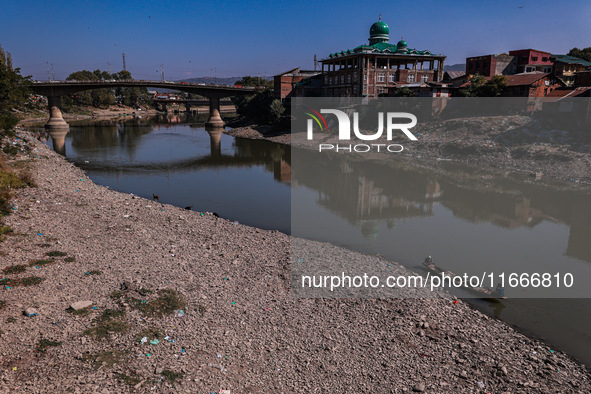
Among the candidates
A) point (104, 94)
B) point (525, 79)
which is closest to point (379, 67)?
point (525, 79)

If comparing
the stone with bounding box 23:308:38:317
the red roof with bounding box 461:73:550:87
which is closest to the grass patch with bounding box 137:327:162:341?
the stone with bounding box 23:308:38:317

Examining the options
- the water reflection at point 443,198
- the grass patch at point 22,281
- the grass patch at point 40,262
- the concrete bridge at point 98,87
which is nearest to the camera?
the grass patch at point 22,281

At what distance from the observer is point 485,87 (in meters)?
44.7

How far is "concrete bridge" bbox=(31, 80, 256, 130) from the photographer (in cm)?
6712

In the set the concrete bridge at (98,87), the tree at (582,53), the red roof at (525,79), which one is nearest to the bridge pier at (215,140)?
the concrete bridge at (98,87)

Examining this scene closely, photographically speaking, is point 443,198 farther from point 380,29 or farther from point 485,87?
point 380,29

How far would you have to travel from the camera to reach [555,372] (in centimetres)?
980

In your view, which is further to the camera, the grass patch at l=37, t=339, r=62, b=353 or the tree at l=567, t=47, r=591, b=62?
the tree at l=567, t=47, r=591, b=62

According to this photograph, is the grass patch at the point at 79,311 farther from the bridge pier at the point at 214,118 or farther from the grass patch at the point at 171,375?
the bridge pier at the point at 214,118

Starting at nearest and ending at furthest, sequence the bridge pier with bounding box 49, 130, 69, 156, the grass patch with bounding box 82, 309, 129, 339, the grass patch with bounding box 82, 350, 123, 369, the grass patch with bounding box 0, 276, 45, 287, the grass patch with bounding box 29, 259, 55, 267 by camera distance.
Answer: the grass patch with bounding box 82, 350, 123, 369 < the grass patch with bounding box 82, 309, 129, 339 < the grass patch with bounding box 0, 276, 45, 287 < the grass patch with bounding box 29, 259, 55, 267 < the bridge pier with bounding box 49, 130, 69, 156

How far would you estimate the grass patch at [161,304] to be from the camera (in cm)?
1115

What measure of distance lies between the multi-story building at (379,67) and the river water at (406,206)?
18.8 m

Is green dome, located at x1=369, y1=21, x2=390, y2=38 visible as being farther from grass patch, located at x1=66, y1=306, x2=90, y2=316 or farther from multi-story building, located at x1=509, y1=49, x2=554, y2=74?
grass patch, located at x1=66, y1=306, x2=90, y2=316

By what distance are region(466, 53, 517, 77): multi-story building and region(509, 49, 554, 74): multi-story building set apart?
0.83 meters
